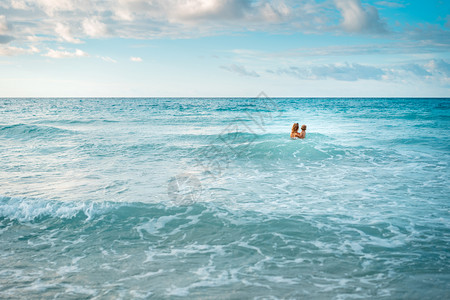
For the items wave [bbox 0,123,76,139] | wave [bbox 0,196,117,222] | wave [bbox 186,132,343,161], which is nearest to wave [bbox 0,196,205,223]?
wave [bbox 0,196,117,222]

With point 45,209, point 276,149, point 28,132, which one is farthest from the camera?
Result: point 28,132

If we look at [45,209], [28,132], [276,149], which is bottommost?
[45,209]

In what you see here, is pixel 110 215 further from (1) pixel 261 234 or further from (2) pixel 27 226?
(1) pixel 261 234

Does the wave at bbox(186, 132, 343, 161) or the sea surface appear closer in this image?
the sea surface

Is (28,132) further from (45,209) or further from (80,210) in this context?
(80,210)

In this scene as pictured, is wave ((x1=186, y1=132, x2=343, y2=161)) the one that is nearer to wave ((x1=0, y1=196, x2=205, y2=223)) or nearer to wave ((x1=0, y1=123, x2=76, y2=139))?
wave ((x1=0, y1=196, x2=205, y2=223))

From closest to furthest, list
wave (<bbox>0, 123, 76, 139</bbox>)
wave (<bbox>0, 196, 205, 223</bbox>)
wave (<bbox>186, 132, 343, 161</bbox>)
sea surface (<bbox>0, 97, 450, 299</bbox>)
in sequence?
sea surface (<bbox>0, 97, 450, 299</bbox>), wave (<bbox>0, 196, 205, 223</bbox>), wave (<bbox>186, 132, 343, 161</bbox>), wave (<bbox>0, 123, 76, 139</bbox>)

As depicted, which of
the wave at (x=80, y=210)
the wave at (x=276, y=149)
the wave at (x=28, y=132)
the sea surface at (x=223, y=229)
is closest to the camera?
the sea surface at (x=223, y=229)

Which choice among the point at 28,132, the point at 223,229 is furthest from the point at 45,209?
the point at 28,132

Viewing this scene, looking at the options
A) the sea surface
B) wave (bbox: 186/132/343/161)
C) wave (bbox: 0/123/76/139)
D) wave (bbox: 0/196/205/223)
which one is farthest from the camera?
wave (bbox: 0/123/76/139)

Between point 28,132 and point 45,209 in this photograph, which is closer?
point 45,209

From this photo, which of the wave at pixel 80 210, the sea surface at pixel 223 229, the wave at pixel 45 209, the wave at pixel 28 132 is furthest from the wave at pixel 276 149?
the wave at pixel 28 132

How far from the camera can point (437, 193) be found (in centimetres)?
855

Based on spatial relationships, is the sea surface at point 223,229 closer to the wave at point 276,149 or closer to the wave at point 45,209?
the wave at point 45,209
